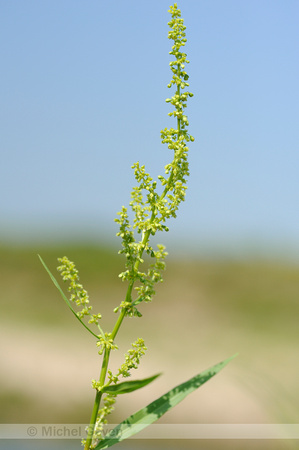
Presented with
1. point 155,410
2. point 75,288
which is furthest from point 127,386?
point 75,288

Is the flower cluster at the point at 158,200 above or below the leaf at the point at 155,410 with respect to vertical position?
above

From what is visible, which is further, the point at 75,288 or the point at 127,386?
the point at 75,288

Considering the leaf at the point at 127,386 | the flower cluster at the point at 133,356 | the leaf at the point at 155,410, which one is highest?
the flower cluster at the point at 133,356

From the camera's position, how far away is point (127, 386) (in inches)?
22.3

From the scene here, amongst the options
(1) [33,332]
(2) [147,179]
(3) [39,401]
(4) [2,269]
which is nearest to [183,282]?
(1) [33,332]

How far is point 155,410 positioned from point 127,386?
0.04 m

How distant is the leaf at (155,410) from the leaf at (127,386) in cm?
3

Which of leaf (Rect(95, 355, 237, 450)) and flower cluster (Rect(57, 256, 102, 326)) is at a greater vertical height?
flower cluster (Rect(57, 256, 102, 326))

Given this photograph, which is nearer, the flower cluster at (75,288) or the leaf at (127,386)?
the leaf at (127,386)

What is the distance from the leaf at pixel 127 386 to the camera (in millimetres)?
521

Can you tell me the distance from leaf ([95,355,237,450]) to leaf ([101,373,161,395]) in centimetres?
3

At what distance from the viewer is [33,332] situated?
9805mm

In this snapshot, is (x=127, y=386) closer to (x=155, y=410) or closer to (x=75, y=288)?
(x=155, y=410)

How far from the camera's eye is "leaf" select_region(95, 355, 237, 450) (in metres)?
0.56
